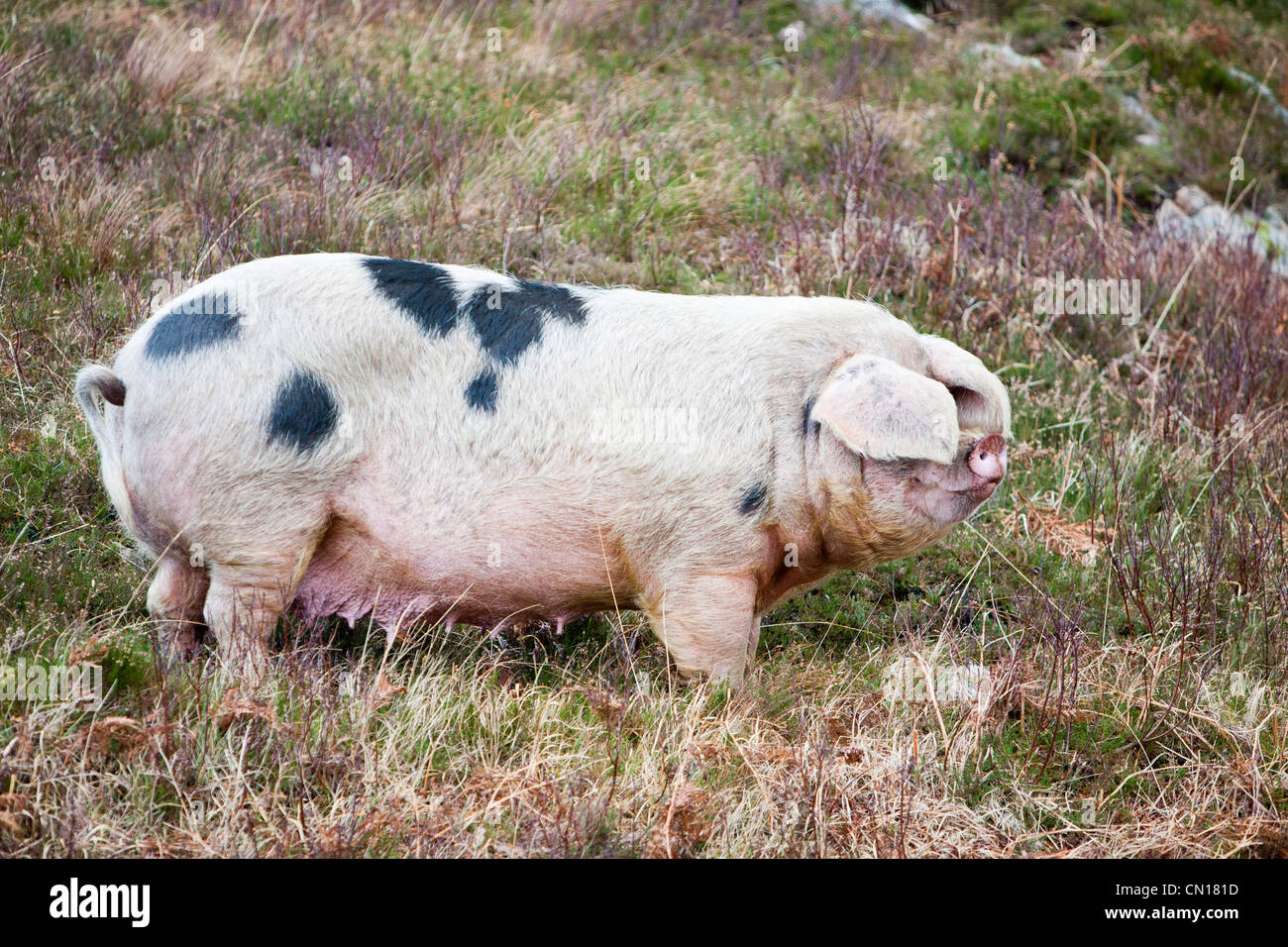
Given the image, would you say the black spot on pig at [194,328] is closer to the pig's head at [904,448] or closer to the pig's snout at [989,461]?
the pig's head at [904,448]

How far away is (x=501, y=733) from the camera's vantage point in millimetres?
3652

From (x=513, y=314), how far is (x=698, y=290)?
9.06ft

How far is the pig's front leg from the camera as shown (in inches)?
147

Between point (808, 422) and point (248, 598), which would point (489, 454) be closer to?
point (248, 598)

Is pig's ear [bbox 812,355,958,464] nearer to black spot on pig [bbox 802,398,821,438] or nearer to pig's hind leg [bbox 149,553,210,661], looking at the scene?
black spot on pig [bbox 802,398,821,438]

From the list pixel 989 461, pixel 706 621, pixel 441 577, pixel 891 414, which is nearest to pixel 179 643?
pixel 441 577

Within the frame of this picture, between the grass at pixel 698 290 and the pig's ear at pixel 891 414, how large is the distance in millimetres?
840

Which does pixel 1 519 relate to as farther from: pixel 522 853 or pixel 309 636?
pixel 522 853

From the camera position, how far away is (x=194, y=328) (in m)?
3.59

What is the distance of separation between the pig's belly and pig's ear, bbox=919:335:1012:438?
1187 millimetres

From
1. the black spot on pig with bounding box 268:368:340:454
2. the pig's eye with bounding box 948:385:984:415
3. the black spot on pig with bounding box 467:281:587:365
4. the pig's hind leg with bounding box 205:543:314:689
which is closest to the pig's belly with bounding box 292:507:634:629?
the pig's hind leg with bounding box 205:543:314:689

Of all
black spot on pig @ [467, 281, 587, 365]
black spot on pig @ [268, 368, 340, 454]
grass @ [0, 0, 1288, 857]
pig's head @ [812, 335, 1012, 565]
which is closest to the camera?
grass @ [0, 0, 1288, 857]

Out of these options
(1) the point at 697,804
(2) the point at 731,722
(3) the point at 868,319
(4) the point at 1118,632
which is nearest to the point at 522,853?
(1) the point at 697,804

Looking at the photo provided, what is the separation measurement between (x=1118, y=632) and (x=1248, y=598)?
0.52 m
